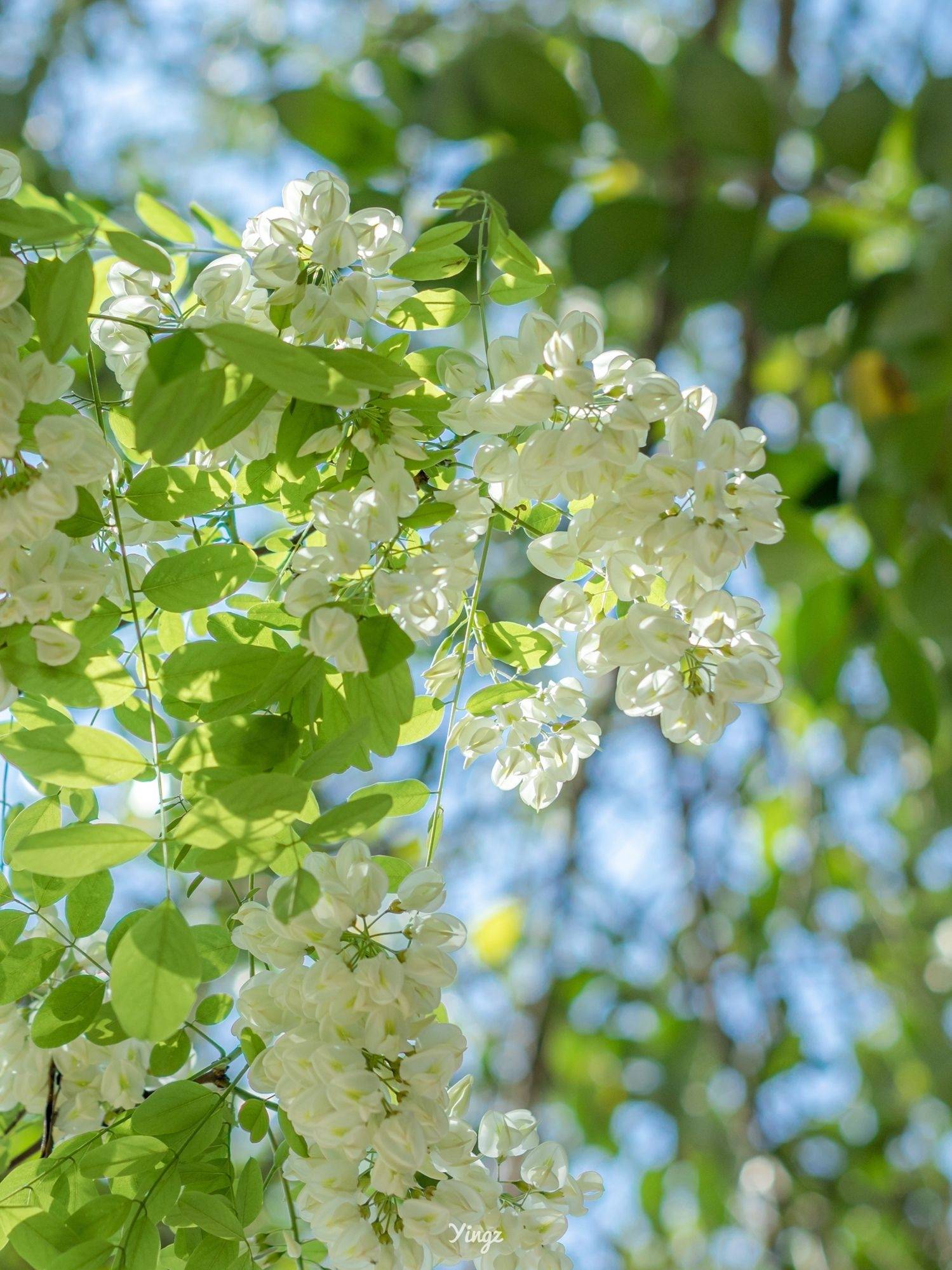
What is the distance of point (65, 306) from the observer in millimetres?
386

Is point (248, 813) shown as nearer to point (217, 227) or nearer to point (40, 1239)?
point (40, 1239)

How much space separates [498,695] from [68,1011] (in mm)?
223

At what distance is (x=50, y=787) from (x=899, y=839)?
2.21 metres

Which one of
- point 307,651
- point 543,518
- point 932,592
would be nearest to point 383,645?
point 307,651

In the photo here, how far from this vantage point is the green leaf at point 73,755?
40cm

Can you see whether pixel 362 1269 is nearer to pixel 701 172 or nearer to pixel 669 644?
pixel 669 644

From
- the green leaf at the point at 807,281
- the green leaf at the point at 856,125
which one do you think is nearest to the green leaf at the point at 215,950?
the green leaf at the point at 807,281

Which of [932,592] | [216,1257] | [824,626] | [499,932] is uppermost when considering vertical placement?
[216,1257]

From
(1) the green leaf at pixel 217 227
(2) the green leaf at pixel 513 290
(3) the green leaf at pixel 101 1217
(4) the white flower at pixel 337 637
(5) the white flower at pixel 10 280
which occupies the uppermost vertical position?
(5) the white flower at pixel 10 280

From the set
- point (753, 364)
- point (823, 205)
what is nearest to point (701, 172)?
point (823, 205)

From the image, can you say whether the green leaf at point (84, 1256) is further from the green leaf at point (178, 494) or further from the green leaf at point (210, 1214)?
the green leaf at point (178, 494)

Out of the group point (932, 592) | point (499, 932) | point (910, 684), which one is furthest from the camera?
point (499, 932)

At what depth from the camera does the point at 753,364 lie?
4.82 ft

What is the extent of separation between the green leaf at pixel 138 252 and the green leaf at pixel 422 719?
207 millimetres
